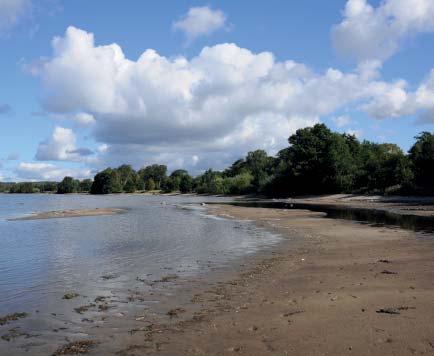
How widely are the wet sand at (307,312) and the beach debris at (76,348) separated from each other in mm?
255

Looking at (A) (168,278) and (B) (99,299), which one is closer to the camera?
(B) (99,299)

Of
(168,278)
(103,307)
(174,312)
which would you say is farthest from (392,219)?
(103,307)

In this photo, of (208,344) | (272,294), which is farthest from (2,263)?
(208,344)

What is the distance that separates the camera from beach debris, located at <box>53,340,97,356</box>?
854 centimetres

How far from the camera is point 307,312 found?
10.3 metres

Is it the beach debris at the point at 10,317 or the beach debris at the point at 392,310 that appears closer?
the beach debris at the point at 392,310

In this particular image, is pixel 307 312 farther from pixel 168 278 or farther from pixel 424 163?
pixel 424 163

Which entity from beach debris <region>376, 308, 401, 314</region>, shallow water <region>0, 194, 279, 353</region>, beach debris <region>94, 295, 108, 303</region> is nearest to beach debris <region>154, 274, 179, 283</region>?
shallow water <region>0, 194, 279, 353</region>

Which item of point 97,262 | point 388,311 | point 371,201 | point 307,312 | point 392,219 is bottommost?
point 97,262

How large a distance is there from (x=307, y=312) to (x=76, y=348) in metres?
5.09

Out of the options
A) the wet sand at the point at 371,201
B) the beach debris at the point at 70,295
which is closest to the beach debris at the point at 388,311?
the beach debris at the point at 70,295

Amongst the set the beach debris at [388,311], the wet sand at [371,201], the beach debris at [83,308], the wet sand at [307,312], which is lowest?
the beach debris at [83,308]

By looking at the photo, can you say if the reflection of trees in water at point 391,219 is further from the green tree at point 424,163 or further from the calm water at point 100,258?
the green tree at point 424,163

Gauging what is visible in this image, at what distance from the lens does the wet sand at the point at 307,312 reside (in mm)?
8203
